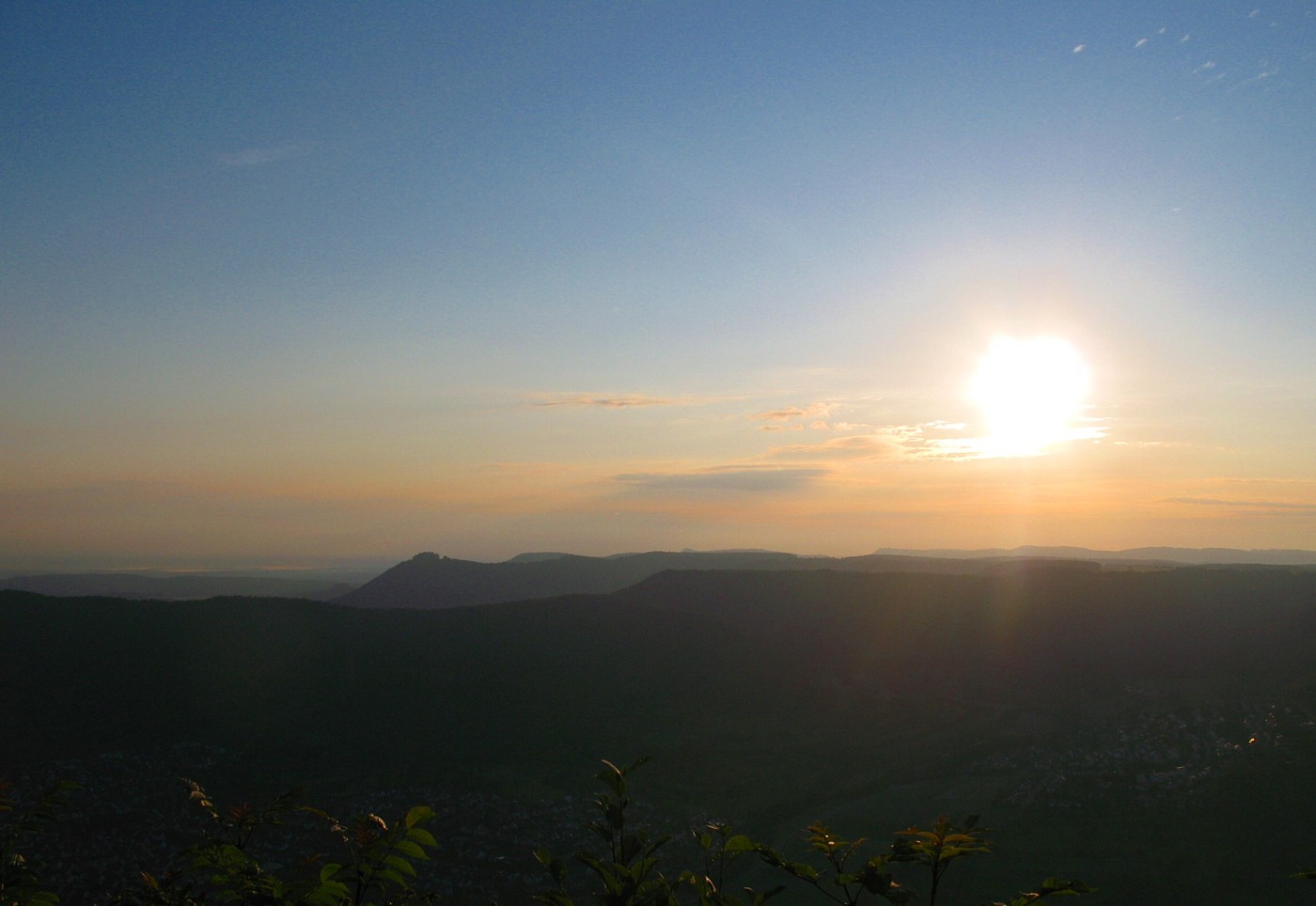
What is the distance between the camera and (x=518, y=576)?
62.0 metres

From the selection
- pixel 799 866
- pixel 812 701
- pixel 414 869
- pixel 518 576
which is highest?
pixel 414 869

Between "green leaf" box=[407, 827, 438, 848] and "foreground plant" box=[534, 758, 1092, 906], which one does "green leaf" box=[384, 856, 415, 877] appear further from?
"foreground plant" box=[534, 758, 1092, 906]

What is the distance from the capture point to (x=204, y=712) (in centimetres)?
2291

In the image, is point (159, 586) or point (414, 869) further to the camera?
point (159, 586)

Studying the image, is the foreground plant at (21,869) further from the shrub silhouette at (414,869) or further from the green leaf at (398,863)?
the green leaf at (398,863)

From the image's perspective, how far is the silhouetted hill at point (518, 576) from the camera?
56719 millimetres

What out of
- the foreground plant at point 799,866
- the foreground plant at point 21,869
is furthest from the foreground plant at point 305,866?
the foreground plant at point 799,866

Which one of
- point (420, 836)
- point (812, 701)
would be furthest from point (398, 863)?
point (812, 701)

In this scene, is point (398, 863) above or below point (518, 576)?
above

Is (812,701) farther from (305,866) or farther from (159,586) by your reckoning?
(159,586)

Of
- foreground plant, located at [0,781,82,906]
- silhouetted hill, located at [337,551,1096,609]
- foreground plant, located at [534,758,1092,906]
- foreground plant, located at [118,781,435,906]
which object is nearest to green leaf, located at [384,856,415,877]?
foreground plant, located at [118,781,435,906]

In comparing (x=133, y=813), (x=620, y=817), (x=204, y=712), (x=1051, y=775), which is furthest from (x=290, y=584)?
(x=620, y=817)

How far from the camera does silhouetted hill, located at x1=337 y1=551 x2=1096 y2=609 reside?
5672 centimetres

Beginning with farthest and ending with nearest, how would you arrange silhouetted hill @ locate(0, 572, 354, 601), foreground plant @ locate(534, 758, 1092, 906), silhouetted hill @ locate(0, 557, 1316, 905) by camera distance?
silhouetted hill @ locate(0, 572, 354, 601) → silhouetted hill @ locate(0, 557, 1316, 905) → foreground plant @ locate(534, 758, 1092, 906)
